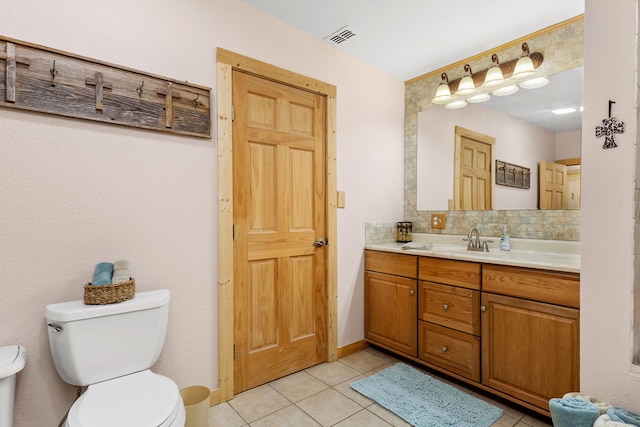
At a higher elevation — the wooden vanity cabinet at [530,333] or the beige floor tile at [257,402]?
the wooden vanity cabinet at [530,333]

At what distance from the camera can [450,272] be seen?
219cm

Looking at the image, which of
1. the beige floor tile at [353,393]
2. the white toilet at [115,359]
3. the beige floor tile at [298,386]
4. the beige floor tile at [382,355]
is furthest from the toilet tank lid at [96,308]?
the beige floor tile at [382,355]

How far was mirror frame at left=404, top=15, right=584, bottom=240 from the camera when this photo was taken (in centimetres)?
216

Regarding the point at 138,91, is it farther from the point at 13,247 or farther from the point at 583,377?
the point at 583,377

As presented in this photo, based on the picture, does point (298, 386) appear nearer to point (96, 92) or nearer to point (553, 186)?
point (96, 92)

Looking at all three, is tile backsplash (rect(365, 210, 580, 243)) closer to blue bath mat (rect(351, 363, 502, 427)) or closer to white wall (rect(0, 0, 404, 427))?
blue bath mat (rect(351, 363, 502, 427))

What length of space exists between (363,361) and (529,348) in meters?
1.18

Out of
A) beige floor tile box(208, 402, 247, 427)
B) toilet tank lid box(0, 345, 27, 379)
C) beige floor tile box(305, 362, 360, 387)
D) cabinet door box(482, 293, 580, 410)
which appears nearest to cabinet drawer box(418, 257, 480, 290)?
cabinet door box(482, 293, 580, 410)

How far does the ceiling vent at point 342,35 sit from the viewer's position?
91.5 inches

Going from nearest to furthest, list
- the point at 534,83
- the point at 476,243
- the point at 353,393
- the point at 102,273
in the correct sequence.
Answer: the point at 102,273, the point at 353,393, the point at 534,83, the point at 476,243

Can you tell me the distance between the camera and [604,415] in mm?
1140

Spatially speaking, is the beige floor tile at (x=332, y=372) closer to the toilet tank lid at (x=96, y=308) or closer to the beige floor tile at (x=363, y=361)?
the beige floor tile at (x=363, y=361)

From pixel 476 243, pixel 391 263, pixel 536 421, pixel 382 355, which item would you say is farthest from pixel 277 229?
pixel 536 421

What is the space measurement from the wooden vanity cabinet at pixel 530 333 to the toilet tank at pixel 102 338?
73.1 inches
